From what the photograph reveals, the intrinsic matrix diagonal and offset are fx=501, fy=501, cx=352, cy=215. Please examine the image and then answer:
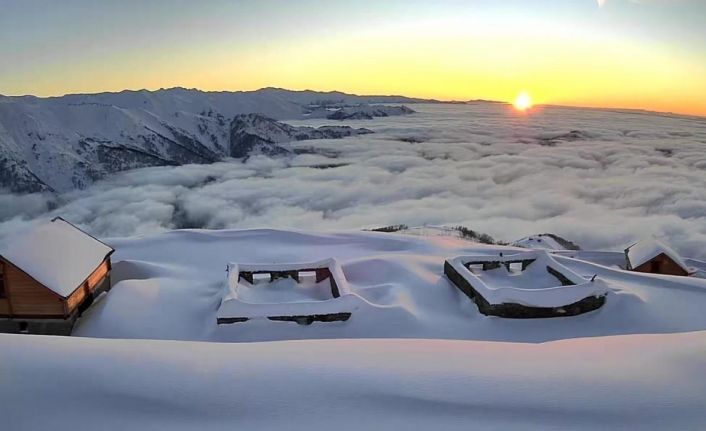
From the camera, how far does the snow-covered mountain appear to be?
10044cm

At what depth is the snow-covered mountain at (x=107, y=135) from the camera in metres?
100

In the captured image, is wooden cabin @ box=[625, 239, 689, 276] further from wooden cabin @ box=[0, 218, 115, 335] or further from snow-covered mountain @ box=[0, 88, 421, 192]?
snow-covered mountain @ box=[0, 88, 421, 192]

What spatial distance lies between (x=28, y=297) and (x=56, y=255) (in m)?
Result: 1.64

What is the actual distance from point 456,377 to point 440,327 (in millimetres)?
6992

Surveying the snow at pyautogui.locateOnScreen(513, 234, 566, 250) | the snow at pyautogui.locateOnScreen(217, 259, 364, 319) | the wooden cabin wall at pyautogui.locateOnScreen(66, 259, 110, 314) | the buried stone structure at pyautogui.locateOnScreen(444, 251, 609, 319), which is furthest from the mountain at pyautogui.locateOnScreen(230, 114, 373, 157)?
the buried stone structure at pyautogui.locateOnScreen(444, 251, 609, 319)

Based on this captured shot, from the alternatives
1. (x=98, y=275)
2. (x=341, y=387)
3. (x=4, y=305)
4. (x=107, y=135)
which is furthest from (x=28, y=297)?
(x=107, y=135)

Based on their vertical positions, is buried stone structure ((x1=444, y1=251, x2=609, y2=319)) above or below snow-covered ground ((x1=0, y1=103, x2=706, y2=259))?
above

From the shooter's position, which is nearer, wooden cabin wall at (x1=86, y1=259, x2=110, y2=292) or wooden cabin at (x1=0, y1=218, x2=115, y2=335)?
wooden cabin at (x1=0, y1=218, x2=115, y2=335)

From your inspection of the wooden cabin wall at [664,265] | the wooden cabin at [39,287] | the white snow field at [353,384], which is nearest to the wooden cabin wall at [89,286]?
the wooden cabin at [39,287]

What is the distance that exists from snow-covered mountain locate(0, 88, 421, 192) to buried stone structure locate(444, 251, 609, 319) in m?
99.3

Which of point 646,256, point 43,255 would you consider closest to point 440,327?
point 43,255

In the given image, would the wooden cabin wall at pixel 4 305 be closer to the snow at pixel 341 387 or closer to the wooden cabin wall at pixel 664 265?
the snow at pixel 341 387

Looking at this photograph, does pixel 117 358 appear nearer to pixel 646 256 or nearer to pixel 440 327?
pixel 440 327

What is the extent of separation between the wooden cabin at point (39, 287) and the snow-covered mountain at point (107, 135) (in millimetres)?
92298
